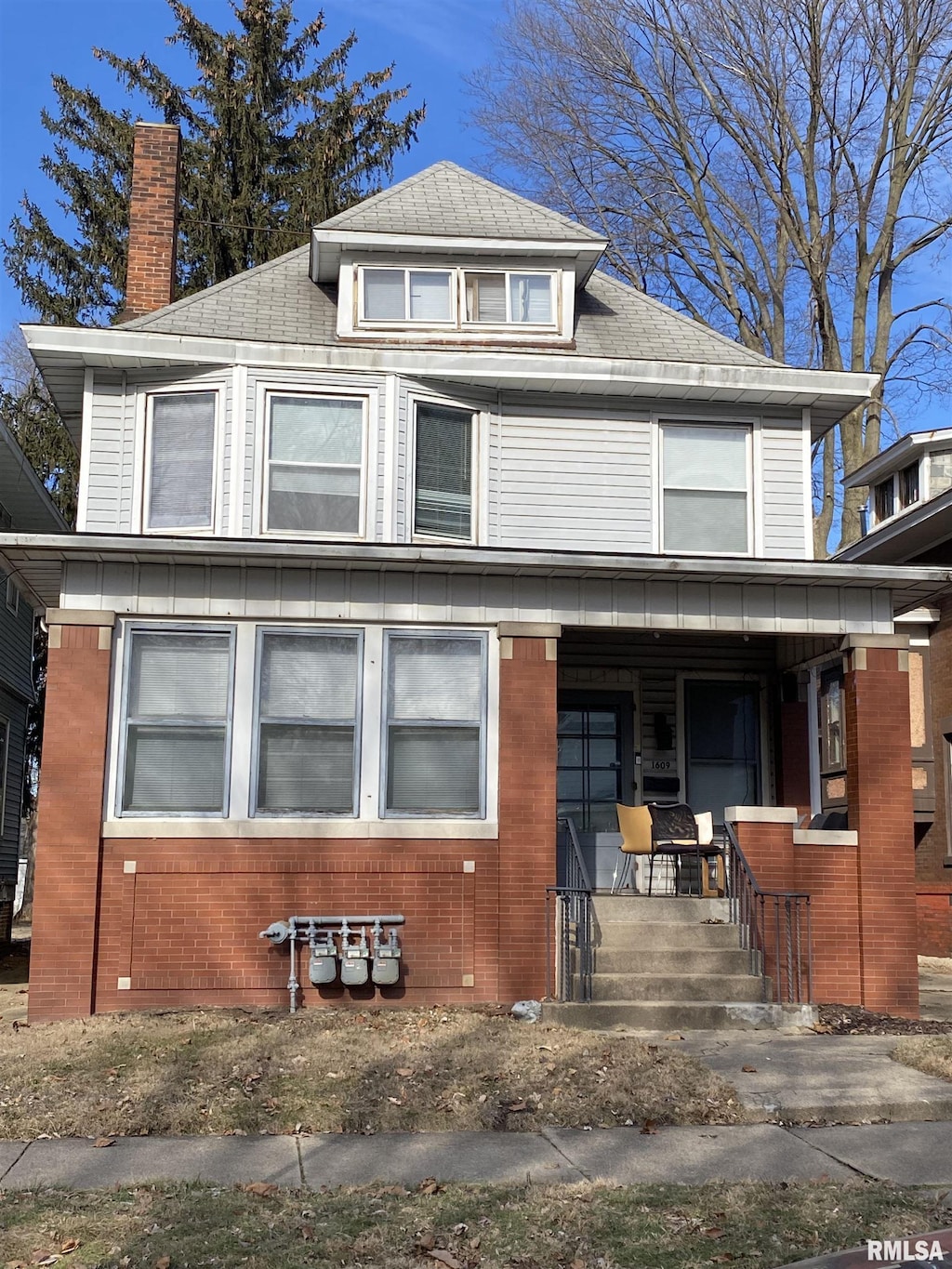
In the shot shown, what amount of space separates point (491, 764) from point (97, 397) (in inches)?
205

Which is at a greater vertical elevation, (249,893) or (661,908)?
(249,893)

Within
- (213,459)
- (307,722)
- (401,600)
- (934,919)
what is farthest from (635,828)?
(934,919)

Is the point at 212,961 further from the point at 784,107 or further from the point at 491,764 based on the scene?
the point at 784,107

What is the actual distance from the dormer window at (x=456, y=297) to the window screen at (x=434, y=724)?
3.66 meters

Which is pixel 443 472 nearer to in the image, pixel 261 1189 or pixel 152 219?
pixel 152 219

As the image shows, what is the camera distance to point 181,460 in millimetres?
12789

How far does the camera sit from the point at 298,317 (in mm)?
13883

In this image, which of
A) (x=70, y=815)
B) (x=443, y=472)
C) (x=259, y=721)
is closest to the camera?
(x=70, y=815)

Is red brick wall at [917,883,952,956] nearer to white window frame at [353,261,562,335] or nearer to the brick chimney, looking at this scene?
white window frame at [353,261,562,335]

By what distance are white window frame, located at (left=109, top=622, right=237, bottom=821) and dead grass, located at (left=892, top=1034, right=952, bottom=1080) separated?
5801 millimetres

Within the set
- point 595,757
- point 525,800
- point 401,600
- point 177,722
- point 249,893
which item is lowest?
point 249,893

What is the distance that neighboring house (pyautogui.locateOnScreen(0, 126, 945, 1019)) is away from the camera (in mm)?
11391

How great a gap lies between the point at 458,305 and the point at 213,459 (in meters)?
3.09

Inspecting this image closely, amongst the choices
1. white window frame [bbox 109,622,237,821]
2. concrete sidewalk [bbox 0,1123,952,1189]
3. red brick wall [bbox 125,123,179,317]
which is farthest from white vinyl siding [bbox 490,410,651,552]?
concrete sidewalk [bbox 0,1123,952,1189]
